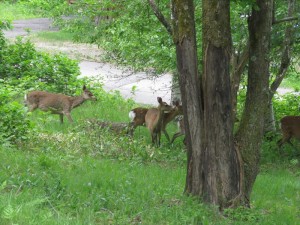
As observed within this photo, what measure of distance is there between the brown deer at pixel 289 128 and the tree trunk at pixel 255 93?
244 inches

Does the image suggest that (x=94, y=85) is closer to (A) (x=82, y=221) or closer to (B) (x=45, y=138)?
(B) (x=45, y=138)

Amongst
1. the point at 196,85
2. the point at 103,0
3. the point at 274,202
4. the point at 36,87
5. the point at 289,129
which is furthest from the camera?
the point at 36,87

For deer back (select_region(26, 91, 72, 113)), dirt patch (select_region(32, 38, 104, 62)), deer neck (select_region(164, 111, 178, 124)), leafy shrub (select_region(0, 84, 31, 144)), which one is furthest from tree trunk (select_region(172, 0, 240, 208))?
dirt patch (select_region(32, 38, 104, 62))

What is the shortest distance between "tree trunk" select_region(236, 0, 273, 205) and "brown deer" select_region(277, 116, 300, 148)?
620 cm

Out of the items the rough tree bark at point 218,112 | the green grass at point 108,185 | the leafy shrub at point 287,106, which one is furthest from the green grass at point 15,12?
the rough tree bark at point 218,112

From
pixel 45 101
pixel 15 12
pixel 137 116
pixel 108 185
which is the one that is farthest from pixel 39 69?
pixel 15 12

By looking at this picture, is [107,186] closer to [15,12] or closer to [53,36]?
[53,36]

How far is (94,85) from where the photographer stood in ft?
64.9

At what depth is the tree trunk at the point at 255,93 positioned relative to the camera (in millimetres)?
8414

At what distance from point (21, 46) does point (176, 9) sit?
12.3 meters

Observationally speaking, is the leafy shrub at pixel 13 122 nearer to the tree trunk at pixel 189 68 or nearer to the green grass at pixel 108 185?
the green grass at pixel 108 185

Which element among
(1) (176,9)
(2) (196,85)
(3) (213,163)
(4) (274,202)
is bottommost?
(4) (274,202)

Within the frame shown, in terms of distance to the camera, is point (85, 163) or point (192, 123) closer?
point (192, 123)

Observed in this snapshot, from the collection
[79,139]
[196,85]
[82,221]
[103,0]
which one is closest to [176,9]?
[196,85]
